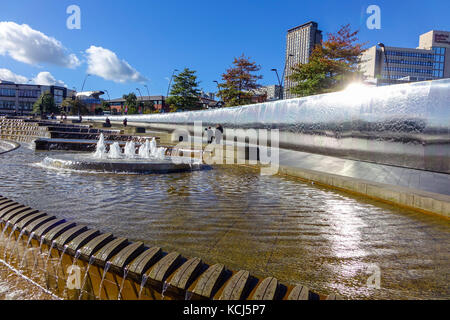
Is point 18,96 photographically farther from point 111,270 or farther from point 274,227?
point 111,270

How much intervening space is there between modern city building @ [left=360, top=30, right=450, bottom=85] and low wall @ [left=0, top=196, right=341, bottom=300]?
111 m

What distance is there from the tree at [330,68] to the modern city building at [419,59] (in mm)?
84789

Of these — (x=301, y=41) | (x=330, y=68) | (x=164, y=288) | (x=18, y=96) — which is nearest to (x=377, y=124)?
(x=164, y=288)

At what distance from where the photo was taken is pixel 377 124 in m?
8.67

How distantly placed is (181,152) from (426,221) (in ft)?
37.7

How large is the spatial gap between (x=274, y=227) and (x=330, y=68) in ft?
76.3

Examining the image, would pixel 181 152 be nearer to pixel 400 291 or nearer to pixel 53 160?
pixel 53 160

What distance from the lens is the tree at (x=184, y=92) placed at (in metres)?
46.0

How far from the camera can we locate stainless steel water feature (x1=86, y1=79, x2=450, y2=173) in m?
7.03

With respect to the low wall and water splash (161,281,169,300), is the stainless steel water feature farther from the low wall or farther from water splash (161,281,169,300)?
water splash (161,281,169,300)

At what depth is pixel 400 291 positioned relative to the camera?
2662 mm

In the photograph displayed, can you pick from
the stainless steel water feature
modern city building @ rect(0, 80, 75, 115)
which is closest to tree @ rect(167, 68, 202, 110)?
the stainless steel water feature

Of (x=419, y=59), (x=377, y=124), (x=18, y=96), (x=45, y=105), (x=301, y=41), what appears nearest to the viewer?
(x=377, y=124)
